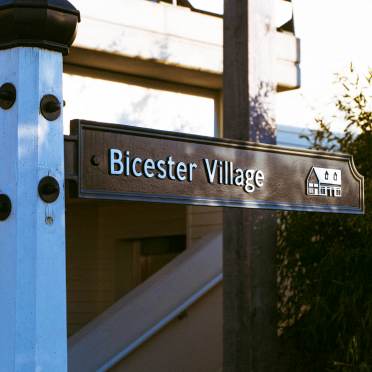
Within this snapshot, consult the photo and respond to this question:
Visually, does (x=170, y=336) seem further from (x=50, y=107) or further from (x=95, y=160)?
(x=50, y=107)

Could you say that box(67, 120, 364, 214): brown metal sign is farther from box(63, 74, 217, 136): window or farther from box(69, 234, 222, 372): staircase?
box(69, 234, 222, 372): staircase

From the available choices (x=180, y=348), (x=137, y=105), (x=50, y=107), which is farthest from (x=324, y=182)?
(x=180, y=348)

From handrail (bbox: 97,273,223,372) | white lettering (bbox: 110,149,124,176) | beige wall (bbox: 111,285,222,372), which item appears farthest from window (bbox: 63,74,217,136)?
white lettering (bbox: 110,149,124,176)

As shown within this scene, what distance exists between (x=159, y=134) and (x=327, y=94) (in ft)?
25.6

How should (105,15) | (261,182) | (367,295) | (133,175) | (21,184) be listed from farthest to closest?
(105,15) → (367,295) → (261,182) → (133,175) → (21,184)

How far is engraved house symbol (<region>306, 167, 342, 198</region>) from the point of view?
4.14 m

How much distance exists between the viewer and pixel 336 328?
281 inches

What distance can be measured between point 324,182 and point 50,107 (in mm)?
1543

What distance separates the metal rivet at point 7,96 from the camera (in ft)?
10.0

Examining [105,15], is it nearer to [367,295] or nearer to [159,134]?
[367,295]

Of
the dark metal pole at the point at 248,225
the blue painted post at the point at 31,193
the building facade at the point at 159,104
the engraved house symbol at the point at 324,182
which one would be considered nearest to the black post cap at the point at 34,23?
the blue painted post at the point at 31,193

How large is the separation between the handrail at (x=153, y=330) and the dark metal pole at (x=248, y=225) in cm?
234

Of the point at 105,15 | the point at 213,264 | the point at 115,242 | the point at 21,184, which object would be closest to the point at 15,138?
the point at 21,184

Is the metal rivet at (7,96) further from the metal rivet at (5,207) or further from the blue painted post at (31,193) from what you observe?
the metal rivet at (5,207)
